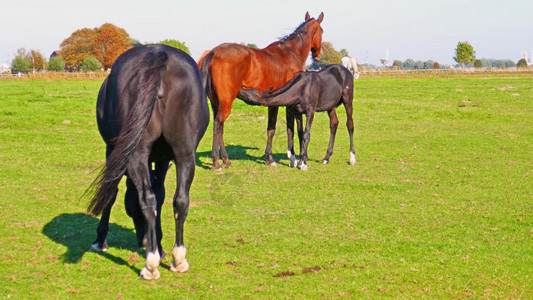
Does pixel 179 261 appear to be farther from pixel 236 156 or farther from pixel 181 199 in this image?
pixel 236 156

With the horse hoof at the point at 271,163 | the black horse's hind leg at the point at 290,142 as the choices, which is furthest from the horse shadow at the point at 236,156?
the black horse's hind leg at the point at 290,142

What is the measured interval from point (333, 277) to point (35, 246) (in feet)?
11.1

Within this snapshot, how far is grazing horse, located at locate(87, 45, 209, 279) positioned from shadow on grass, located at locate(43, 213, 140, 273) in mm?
715

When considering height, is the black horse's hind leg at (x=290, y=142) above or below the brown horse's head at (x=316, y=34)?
below

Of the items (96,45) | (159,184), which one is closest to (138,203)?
(159,184)

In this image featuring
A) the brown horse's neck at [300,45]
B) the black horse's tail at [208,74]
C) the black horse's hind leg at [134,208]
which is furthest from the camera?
the brown horse's neck at [300,45]

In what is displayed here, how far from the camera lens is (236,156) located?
578 inches

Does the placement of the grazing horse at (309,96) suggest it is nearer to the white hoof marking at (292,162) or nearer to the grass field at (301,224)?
the white hoof marking at (292,162)

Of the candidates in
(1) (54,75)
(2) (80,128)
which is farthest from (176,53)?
(1) (54,75)

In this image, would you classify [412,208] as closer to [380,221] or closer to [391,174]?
[380,221]

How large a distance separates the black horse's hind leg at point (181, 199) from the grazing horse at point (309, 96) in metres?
5.55

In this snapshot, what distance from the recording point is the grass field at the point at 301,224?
5750mm

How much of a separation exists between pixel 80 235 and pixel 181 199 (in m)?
2.17

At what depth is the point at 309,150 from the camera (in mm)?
15539
